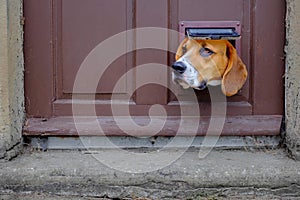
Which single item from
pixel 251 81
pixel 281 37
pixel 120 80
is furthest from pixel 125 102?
pixel 281 37

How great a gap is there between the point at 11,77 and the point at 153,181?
2.33ft

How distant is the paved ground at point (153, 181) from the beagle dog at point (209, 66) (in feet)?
1.05

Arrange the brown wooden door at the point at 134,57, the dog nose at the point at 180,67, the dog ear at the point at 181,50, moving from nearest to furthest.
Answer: the dog nose at the point at 180,67 → the dog ear at the point at 181,50 → the brown wooden door at the point at 134,57

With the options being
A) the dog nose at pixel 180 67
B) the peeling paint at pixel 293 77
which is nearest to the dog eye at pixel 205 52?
the dog nose at pixel 180 67

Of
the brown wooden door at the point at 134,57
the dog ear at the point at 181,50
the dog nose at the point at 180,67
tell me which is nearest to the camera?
the dog nose at the point at 180,67

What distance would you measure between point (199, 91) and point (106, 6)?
1.77 ft

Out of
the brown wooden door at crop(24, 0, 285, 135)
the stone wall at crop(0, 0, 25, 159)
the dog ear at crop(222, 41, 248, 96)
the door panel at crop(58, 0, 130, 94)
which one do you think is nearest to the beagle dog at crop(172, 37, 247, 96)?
the dog ear at crop(222, 41, 248, 96)

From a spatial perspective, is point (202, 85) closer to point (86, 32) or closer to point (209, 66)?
point (209, 66)

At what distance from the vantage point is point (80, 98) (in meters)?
2.19

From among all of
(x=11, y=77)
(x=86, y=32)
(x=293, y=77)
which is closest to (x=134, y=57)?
(x=86, y=32)

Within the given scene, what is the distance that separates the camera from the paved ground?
193cm

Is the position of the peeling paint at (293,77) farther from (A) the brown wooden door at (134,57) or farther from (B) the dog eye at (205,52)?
(B) the dog eye at (205,52)

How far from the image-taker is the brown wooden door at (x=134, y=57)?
2139 millimetres

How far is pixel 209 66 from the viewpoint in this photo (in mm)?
A: 1950
